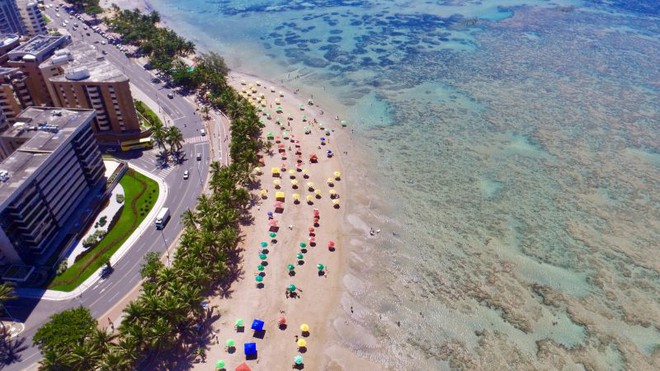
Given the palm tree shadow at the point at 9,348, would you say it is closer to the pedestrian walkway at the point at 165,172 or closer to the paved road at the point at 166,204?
the paved road at the point at 166,204

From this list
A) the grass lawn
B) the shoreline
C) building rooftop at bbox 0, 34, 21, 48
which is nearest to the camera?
the shoreline

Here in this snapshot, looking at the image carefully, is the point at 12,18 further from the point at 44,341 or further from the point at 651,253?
the point at 651,253

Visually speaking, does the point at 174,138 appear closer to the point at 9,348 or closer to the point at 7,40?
the point at 7,40

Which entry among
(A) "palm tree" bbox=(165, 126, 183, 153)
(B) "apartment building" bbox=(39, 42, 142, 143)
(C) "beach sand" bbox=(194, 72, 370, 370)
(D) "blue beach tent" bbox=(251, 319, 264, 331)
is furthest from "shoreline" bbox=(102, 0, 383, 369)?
(B) "apartment building" bbox=(39, 42, 142, 143)

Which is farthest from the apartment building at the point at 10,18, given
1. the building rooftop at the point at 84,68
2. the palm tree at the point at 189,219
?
the palm tree at the point at 189,219

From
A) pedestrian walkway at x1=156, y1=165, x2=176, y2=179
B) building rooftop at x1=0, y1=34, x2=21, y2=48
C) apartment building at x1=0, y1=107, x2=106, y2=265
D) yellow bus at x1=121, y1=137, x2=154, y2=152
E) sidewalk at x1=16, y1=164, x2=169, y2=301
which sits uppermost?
building rooftop at x1=0, y1=34, x2=21, y2=48

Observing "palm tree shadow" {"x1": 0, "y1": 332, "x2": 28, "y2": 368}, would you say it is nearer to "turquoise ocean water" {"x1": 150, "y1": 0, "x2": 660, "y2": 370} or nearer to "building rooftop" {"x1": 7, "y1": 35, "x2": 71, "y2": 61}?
"turquoise ocean water" {"x1": 150, "y1": 0, "x2": 660, "y2": 370}

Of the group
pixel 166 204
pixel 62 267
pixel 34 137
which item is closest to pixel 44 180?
pixel 34 137

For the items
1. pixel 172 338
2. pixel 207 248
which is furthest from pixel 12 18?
pixel 172 338
